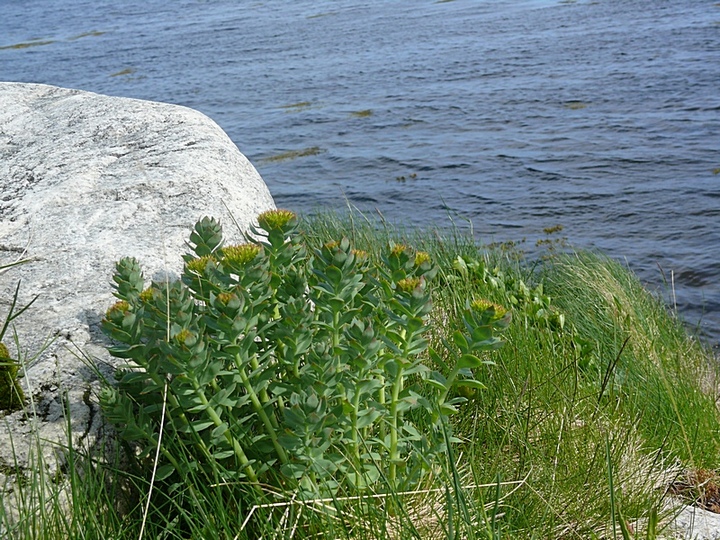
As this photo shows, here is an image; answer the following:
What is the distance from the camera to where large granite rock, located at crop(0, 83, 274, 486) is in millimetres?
2430

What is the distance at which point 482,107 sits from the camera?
1245 centimetres

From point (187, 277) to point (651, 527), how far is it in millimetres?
1433

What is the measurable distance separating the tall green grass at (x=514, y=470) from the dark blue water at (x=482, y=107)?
7.44ft

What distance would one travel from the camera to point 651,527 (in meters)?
1.72

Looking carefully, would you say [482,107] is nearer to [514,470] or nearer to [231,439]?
[514,470]

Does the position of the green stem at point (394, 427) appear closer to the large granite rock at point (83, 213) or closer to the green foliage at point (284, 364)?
the green foliage at point (284, 364)

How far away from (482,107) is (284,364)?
35.3ft

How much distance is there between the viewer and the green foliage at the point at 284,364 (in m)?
2.06

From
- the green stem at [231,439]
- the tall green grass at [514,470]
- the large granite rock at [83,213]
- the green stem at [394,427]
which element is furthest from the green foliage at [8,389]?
the green stem at [394,427]

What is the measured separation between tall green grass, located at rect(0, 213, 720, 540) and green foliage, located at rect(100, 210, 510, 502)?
10 centimetres

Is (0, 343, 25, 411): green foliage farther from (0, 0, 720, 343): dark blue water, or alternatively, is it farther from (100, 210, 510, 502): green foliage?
(0, 0, 720, 343): dark blue water

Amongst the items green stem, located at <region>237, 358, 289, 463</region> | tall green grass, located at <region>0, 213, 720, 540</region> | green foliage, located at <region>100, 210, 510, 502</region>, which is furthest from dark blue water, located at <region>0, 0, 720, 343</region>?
green stem, located at <region>237, 358, 289, 463</region>

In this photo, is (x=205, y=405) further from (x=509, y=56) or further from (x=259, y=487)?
(x=509, y=56)

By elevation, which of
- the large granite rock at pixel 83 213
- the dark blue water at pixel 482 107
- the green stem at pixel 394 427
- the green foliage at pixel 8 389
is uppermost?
the large granite rock at pixel 83 213
